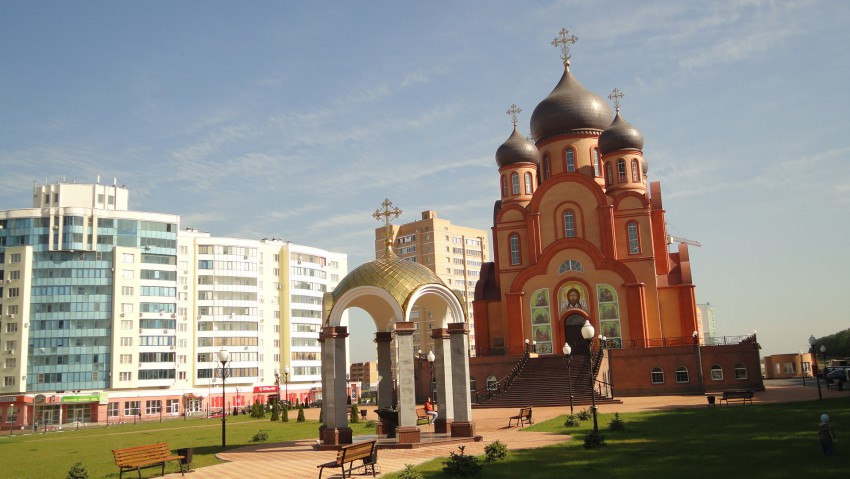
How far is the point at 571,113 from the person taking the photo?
46.3 meters

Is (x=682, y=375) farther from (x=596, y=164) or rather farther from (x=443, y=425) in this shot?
(x=443, y=425)

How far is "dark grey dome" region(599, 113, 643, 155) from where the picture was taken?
44.5m

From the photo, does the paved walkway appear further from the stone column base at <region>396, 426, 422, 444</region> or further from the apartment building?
the apartment building

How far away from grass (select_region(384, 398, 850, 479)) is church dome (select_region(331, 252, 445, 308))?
5.71 m

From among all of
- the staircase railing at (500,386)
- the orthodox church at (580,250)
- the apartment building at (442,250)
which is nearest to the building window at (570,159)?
the orthodox church at (580,250)

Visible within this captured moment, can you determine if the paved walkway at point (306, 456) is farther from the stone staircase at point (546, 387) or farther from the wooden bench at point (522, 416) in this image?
the stone staircase at point (546, 387)

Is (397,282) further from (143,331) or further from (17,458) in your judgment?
(143,331)

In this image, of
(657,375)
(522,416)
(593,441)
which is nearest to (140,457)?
(593,441)

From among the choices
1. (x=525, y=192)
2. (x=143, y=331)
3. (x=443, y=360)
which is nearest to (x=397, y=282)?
(x=443, y=360)

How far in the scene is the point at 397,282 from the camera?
2036cm

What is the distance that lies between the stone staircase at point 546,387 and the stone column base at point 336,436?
15.1m

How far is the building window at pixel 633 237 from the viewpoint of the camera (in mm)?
42656

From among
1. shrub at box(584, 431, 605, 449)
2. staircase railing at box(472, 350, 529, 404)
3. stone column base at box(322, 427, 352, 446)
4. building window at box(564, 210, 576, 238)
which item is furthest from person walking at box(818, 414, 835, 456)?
→ building window at box(564, 210, 576, 238)

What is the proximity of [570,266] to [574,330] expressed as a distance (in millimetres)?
3811
